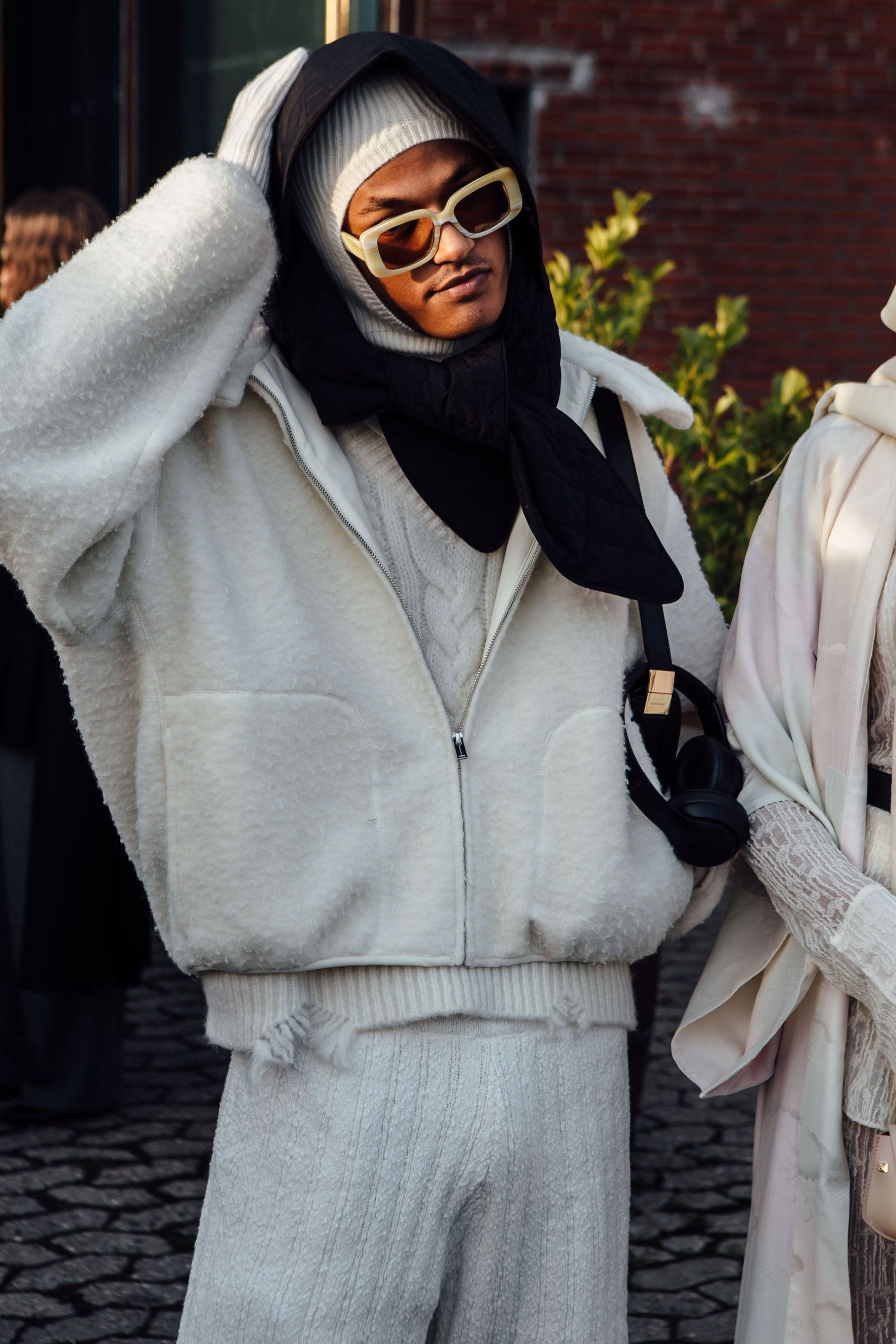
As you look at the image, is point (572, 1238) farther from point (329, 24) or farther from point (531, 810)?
point (329, 24)

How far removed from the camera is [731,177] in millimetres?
9297

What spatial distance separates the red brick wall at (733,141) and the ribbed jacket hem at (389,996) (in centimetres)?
770

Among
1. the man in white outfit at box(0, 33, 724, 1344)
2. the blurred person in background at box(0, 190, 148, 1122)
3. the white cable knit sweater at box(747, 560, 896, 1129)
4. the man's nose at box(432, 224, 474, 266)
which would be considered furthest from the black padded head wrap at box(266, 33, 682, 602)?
the blurred person in background at box(0, 190, 148, 1122)

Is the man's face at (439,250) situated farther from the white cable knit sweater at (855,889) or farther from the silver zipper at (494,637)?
the white cable knit sweater at (855,889)

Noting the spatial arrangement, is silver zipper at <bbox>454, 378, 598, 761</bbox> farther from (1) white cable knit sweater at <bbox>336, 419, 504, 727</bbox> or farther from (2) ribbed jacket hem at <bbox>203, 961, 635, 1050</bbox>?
(2) ribbed jacket hem at <bbox>203, 961, 635, 1050</bbox>

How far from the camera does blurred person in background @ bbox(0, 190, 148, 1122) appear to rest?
432cm

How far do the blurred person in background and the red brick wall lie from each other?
5.10 m

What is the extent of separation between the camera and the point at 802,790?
2111 mm

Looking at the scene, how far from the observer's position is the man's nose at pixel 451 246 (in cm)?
182

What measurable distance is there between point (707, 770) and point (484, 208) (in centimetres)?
74

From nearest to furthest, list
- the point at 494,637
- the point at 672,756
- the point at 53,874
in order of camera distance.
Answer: the point at 494,637 → the point at 672,756 → the point at 53,874

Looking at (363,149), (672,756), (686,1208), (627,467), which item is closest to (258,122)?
(363,149)

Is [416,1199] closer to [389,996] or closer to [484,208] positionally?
[389,996]

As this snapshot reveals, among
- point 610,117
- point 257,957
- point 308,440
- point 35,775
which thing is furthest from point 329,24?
point 610,117
